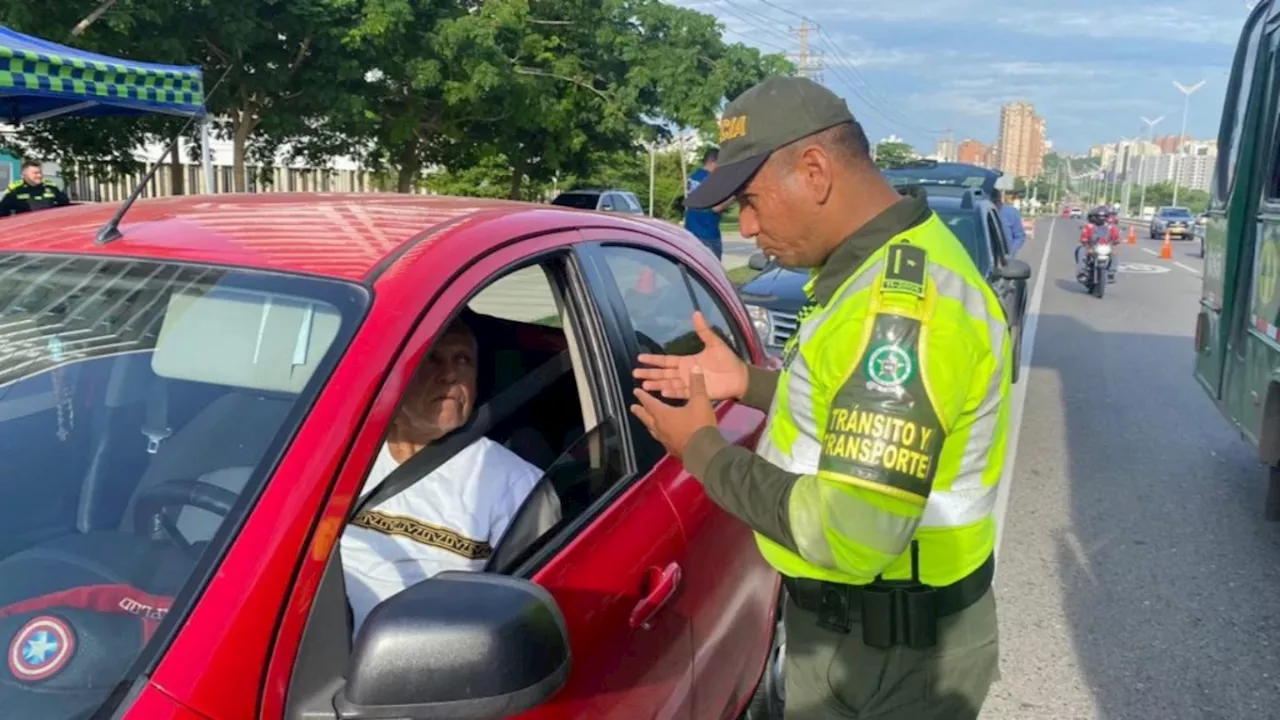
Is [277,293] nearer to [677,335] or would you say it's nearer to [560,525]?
[560,525]

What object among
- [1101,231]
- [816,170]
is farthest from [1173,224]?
[816,170]

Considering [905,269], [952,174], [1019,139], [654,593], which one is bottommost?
[654,593]

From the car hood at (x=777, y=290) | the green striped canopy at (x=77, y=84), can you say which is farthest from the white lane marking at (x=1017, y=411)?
the green striped canopy at (x=77, y=84)

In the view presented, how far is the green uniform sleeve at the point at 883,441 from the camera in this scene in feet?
4.89

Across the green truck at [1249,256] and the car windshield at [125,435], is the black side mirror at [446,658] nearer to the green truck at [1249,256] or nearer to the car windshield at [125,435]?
the car windshield at [125,435]

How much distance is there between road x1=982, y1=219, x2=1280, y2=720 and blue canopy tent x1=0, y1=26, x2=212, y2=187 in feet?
18.1

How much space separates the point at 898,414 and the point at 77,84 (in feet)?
26.3

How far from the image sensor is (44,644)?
1.34m

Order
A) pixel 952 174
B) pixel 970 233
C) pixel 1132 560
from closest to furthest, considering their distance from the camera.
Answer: pixel 1132 560 → pixel 970 233 → pixel 952 174

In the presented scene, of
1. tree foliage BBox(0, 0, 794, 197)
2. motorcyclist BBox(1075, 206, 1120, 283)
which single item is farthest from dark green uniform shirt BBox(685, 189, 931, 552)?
motorcyclist BBox(1075, 206, 1120, 283)

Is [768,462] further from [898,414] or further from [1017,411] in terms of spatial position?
[1017,411]

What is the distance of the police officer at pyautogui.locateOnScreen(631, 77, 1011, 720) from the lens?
1.51 m

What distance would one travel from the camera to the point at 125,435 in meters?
1.66

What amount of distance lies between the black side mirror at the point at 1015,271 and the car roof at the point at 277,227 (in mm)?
6760
